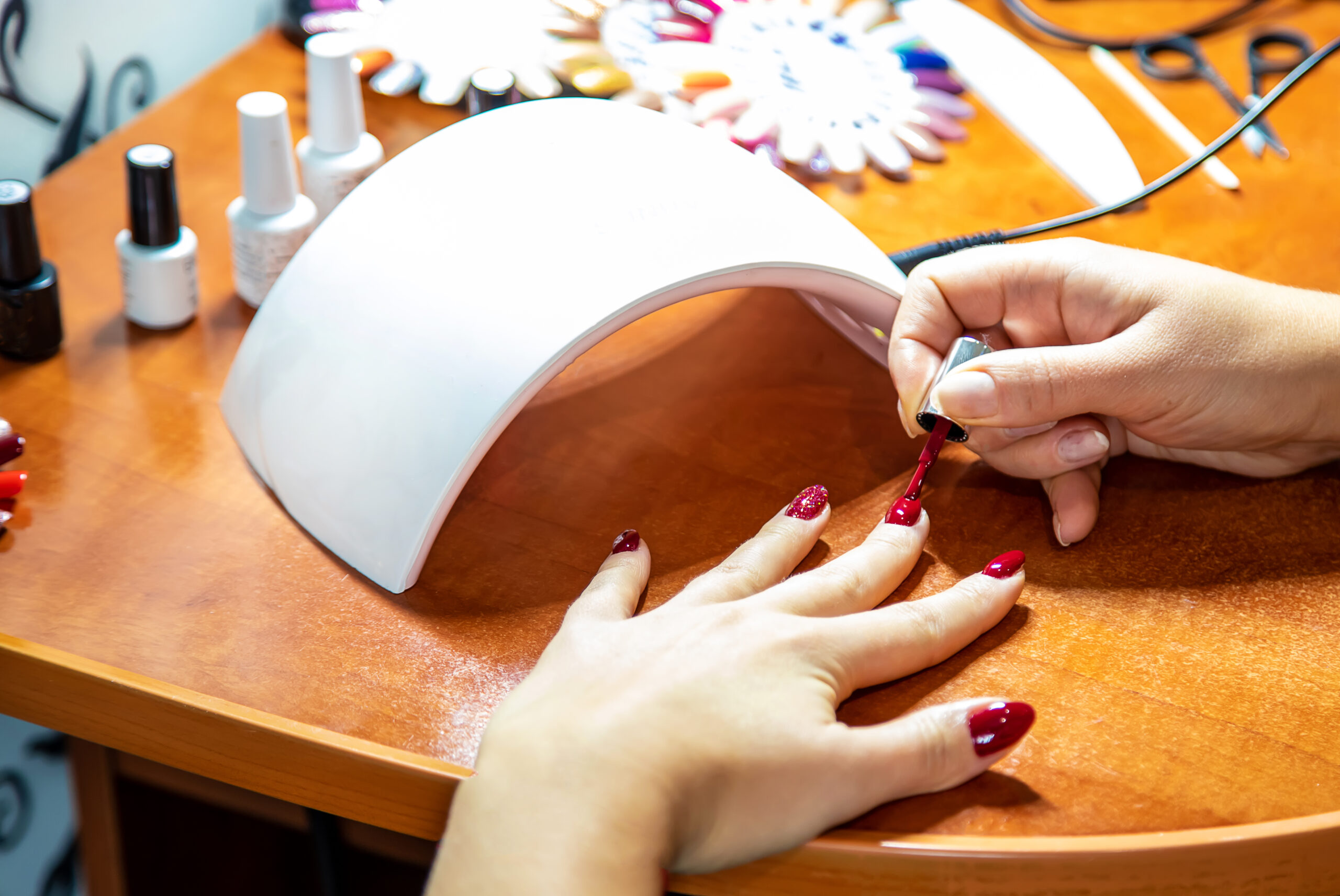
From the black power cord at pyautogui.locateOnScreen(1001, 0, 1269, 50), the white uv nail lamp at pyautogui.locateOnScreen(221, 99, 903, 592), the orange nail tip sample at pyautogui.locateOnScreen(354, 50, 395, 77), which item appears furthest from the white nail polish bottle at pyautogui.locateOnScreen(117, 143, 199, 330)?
the black power cord at pyautogui.locateOnScreen(1001, 0, 1269, 50)

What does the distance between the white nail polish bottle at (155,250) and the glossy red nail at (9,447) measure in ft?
0.38

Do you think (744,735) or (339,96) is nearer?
(744,735)

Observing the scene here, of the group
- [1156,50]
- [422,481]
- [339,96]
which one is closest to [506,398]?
[422,481]

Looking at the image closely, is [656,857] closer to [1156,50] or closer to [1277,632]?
[1277,632]

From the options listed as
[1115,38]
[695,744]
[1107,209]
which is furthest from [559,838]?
[1115,38]

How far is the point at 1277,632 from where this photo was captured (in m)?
0.49

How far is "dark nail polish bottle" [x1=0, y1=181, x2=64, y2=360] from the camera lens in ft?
1.71

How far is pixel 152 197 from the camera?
0.56 meters

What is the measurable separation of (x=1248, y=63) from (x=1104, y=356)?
56cm

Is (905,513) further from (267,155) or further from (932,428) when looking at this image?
→ (267,155)

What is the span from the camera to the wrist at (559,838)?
362mm

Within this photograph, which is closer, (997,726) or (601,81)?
(997,726)

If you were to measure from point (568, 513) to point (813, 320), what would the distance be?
8.7 inches

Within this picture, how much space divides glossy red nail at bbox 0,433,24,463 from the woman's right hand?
1.38 ft
